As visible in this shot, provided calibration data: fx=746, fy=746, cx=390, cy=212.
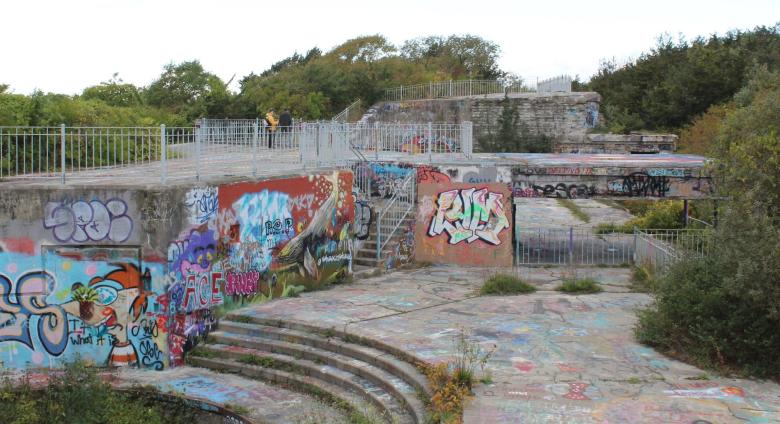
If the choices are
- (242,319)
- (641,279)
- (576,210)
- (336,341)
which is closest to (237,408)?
(336,341)

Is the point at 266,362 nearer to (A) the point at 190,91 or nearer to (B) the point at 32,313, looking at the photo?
(B) the point at 32,313

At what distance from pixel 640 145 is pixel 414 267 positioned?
15177 mm

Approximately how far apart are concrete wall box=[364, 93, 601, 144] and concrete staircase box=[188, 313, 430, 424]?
2260cm

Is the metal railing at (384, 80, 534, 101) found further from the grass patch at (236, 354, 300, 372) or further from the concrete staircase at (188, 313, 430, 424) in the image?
the grass patch at (236, 354, 300, 372)

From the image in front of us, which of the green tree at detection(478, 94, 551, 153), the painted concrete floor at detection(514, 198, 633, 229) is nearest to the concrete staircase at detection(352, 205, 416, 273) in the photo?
the painted concrete floor at detection(514, 198, 633, 229)

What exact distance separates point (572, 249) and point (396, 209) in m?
5.17

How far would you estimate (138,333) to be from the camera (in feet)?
40.9

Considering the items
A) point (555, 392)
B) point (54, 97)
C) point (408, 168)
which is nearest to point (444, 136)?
point (408, 168)

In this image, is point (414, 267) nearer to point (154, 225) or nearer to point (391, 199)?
point (391, 199)

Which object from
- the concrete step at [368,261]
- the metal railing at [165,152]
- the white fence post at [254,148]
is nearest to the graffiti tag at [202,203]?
the metal railing at [165,152]

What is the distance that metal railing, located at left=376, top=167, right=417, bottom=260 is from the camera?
18978mm

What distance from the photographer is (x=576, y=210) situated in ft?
104

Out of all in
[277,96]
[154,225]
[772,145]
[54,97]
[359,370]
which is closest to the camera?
[772,145]

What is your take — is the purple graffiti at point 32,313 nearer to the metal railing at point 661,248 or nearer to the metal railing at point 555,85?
the metal railing at point 661,248
